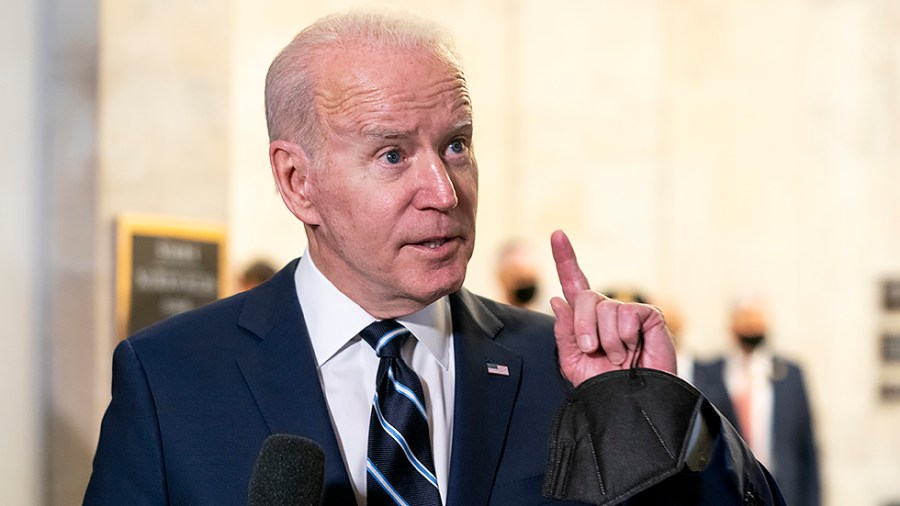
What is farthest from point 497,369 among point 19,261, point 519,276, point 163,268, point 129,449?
point 519,276

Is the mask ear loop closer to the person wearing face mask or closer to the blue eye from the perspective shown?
the blue eye

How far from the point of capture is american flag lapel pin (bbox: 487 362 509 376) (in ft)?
9.29

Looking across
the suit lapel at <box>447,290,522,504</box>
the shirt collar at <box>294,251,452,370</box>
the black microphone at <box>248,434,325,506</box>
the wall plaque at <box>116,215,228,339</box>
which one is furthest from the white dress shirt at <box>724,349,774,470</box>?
the black microphone at <box>248,434,325,506</box>

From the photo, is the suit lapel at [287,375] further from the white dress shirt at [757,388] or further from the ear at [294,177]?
the white dress shirt at [757,388]

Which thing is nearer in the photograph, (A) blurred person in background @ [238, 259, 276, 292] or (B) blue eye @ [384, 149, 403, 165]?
(B) blue eye @ [384, 149, 403, 165]

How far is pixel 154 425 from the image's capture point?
2.62m

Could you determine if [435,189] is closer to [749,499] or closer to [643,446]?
[643,446]

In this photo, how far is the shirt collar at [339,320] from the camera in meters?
2.76

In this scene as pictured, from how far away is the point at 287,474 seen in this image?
2092 millimetres

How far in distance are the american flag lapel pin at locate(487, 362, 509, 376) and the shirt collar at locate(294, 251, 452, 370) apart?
0.30 ft

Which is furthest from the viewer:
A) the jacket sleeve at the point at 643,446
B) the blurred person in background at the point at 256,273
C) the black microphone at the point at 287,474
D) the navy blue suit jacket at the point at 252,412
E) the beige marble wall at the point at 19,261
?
the blurred person in background at the point at 256,273

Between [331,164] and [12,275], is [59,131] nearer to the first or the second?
[12,275]

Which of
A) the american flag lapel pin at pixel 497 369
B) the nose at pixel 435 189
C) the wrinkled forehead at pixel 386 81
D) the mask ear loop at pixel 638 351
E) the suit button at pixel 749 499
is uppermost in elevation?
the wrinkled forehead at pixel 386 81

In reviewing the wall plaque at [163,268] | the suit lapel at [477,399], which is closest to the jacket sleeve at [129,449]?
the suit lapel at [477,399]
